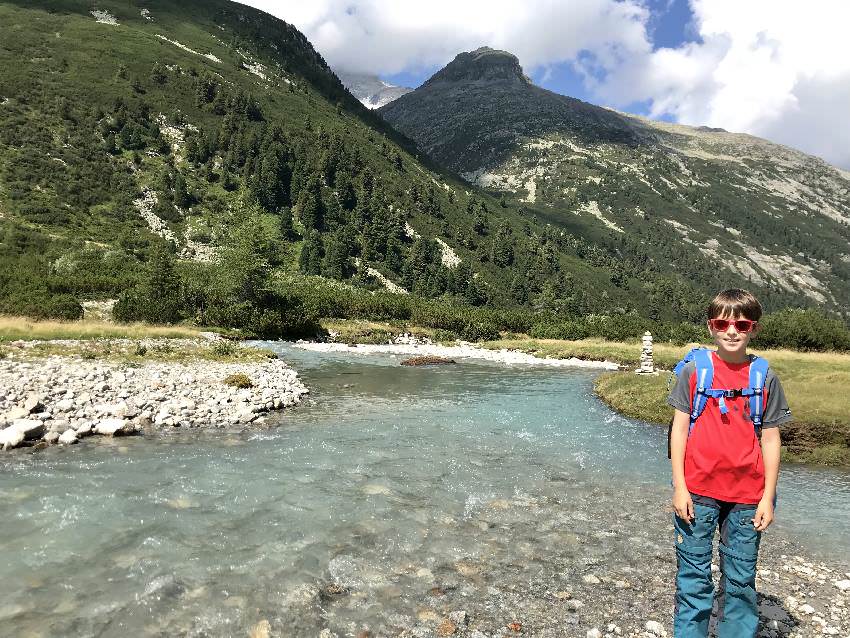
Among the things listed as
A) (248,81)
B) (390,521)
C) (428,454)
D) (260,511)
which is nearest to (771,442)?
(390,521)

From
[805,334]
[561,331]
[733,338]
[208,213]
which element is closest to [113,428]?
[733,338]

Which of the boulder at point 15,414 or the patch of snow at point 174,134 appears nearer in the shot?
the boulder at point 15,414

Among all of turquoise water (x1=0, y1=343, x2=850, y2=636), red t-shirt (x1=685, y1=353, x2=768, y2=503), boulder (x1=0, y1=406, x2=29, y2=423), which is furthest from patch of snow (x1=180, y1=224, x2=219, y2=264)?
red t-shirt (x1=685, y1=353, x2=768, y2=503)

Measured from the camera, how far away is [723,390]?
5.05 metres

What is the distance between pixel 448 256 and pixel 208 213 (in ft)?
238

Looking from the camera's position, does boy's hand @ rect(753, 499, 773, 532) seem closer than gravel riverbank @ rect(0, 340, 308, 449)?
Yes

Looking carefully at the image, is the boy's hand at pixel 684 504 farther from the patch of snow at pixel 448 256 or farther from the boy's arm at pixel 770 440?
the patch of snow at pixel 448 256

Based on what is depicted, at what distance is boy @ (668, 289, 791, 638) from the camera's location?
5.02 metres

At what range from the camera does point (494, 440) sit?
725 inches

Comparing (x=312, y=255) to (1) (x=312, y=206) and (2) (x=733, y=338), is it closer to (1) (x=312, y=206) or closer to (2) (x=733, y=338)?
(1) (x=312, y=206)

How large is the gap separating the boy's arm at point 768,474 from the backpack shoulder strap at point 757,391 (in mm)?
142

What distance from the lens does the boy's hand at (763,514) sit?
493 centimetres

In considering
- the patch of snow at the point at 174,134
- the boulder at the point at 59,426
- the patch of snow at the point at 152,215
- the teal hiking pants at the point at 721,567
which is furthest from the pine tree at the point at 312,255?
the teal hiking pants at the point at 721,567

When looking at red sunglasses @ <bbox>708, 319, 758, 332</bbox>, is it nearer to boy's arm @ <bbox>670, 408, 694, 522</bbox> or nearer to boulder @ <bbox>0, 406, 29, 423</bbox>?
boy's arm @ <bbox>670, 408, 694, 522</bbox>
